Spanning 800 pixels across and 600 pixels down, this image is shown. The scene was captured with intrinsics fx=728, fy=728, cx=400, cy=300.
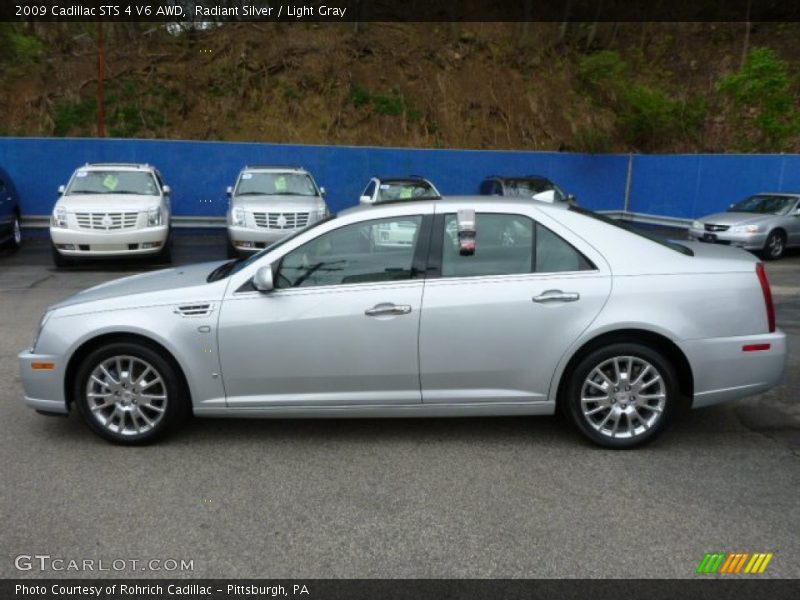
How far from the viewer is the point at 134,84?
2817 cm

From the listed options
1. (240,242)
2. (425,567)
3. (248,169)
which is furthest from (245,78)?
(425,567)

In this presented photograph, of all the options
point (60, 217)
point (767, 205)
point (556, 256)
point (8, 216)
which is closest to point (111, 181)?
point (60, 217)

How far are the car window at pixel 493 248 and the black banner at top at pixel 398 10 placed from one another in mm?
26205

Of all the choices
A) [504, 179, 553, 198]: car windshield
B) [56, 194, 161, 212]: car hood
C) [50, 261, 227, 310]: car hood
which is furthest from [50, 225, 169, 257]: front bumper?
[504, 179, 553, 198]: car windshield

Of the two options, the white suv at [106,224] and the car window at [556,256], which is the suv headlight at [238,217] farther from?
the car window at [556,256]

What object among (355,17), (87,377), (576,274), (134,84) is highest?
(355,17)

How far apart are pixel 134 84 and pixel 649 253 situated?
1082 inches

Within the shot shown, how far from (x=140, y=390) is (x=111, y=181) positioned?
968cm

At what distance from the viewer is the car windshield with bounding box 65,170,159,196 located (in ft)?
42.7

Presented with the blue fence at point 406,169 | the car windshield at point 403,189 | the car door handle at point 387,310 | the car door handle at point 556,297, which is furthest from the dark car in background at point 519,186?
the car door handle at point 387,310

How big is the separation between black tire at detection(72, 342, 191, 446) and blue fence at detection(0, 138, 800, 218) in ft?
50.7

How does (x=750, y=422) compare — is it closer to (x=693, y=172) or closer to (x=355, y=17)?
(x=693, y=172)

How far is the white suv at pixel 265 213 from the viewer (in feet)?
41.1
